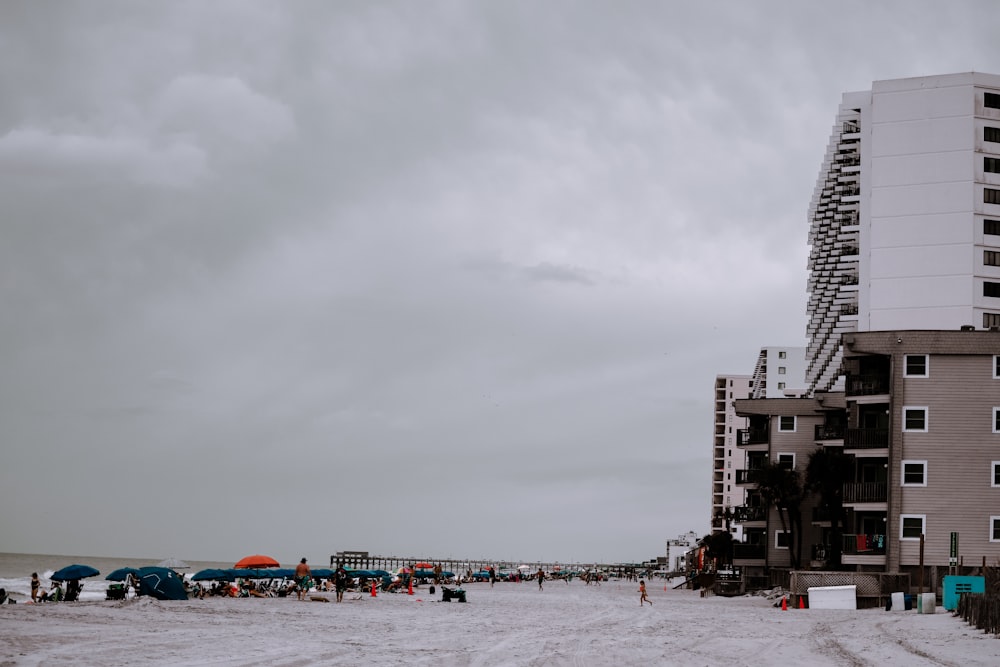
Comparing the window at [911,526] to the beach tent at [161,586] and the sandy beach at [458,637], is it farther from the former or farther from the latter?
the beach tent at [161,586]

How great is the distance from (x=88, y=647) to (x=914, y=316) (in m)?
79.0

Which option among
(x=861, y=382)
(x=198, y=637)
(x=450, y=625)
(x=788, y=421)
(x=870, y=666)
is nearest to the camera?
(x=870, y=666)

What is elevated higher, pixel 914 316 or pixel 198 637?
pixel 914 316

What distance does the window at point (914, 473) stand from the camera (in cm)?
5628

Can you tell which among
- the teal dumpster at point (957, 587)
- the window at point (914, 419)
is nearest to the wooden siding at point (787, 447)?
the window at point (914, 419)

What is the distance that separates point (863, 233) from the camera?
9594 cm

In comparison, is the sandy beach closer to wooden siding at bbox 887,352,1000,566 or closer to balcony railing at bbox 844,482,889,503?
wooden siding at bbox 887,352,1000,566

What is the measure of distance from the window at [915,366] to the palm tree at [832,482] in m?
9.35

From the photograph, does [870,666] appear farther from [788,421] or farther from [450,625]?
[788,421]

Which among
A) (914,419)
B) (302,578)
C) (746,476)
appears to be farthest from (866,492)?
(302,578)

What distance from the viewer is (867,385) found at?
59.5 metres

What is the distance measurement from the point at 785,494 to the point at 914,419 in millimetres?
14756

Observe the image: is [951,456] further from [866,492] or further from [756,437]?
[756,437]

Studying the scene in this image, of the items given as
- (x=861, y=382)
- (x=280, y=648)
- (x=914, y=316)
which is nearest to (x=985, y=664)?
(x=280, y=648)
